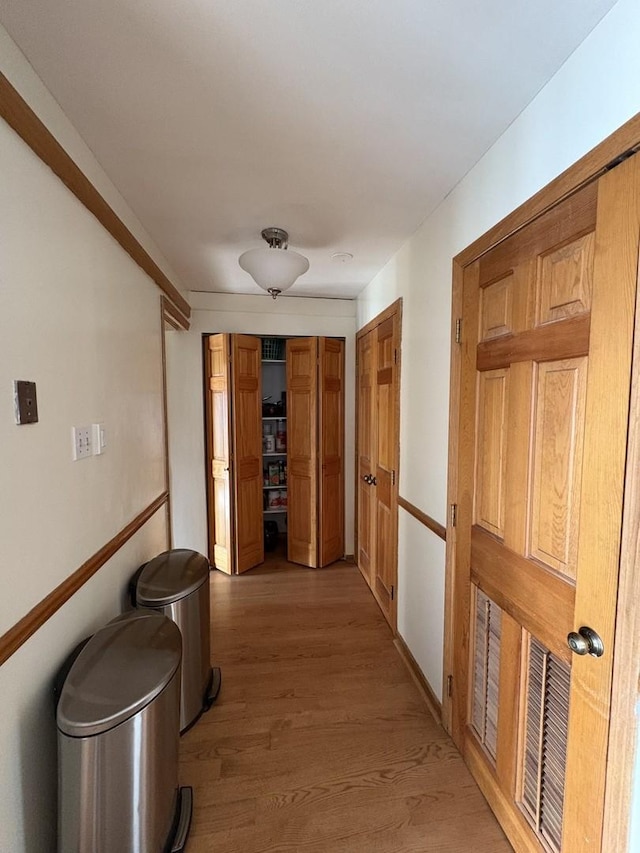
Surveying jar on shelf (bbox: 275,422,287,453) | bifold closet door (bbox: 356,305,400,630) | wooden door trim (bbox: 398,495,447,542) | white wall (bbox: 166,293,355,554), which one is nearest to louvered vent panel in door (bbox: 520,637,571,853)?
wooden door trim (bbox: 398,495,447,542)

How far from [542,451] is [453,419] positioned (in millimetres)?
494

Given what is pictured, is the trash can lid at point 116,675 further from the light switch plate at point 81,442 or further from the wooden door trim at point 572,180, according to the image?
the wooden door trim at point 572,180

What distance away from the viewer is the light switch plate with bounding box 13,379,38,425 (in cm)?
98

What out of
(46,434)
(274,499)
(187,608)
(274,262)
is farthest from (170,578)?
(274,499)

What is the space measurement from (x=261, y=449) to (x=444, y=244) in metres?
2.38

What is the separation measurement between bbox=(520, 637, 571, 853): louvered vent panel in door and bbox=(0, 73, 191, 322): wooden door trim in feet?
6.62

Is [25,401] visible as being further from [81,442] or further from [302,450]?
[302,450]

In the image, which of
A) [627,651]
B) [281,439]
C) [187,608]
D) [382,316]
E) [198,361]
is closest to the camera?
[627,651]

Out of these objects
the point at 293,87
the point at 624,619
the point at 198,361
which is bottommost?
the point at 624,619

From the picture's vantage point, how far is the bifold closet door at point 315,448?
3350 mm

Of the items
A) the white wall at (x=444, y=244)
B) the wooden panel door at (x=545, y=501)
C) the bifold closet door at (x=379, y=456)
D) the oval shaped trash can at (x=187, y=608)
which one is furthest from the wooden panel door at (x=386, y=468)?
the oval shaped trash can at (x=187, y=608)

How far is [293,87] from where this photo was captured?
1.13 m

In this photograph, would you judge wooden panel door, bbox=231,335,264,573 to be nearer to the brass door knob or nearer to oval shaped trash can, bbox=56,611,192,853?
oval shaped trash can, bbox=56,611,192,853

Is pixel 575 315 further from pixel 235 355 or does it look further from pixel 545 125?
pixel 235 355
